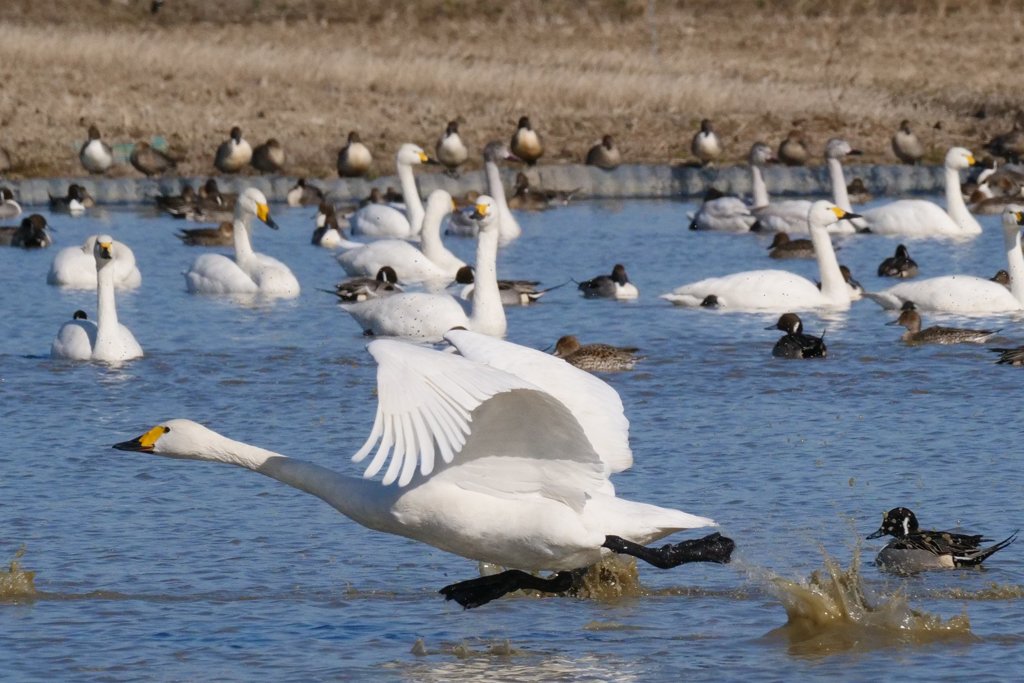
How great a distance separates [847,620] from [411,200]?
15.4 meters

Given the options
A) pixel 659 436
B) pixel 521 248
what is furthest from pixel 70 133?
pixel 659 436

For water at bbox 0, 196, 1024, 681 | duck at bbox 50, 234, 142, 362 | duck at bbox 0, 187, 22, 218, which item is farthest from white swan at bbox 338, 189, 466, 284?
duck at bbox 0, 187, 22, 218

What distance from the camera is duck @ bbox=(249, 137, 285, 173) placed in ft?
90.0

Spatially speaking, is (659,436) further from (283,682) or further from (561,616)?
(283,682)

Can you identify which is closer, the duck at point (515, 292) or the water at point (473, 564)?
the water at point (473, 564)

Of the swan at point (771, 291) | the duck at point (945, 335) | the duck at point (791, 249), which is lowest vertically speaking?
the duck at point (945, 335)

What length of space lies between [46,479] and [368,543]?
6.86 feet

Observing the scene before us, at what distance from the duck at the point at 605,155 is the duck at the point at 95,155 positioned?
7.00 m

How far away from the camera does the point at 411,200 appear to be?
22328mm

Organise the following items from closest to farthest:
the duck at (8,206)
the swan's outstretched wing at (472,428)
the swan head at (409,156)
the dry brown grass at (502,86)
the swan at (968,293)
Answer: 1. the swan's outstretched wing at (472,428)
2. the swan at (968,293)
3. the swan head at (409,156)
4. the duck at (8,206)
5. the dry brown grass at (502,86)

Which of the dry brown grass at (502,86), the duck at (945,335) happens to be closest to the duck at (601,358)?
the duck at (945,335)

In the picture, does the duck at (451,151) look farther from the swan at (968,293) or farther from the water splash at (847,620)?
the water splash at (847,620)

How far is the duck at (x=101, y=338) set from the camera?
536 inches

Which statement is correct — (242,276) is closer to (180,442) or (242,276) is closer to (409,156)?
(409,156)
